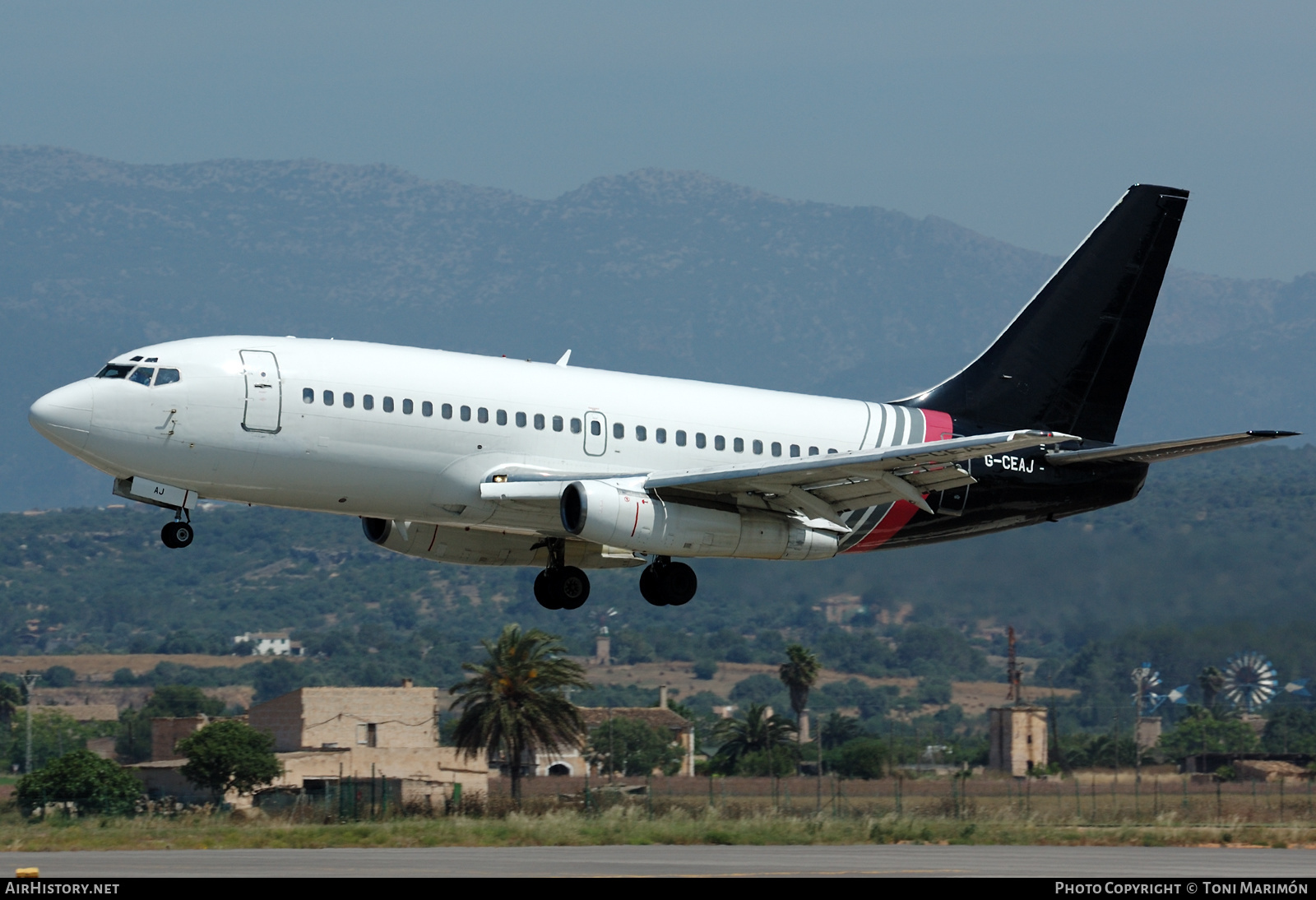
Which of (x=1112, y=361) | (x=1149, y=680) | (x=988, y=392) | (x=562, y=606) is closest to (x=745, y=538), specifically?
Answer: (x=562, y=606)

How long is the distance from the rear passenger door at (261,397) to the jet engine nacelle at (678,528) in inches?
237

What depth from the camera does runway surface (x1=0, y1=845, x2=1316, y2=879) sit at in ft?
133

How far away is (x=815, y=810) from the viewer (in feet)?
216

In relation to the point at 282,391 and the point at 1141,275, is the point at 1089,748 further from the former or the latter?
the point at 282,391

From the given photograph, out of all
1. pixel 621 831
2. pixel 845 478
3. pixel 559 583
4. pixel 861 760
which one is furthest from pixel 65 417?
pixel 861 760

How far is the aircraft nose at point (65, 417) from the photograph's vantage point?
35.9 metres

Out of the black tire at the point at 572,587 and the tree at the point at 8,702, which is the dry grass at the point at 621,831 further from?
the tree at the point at 8,702

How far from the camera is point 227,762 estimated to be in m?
81.0

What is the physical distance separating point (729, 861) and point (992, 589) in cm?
2517

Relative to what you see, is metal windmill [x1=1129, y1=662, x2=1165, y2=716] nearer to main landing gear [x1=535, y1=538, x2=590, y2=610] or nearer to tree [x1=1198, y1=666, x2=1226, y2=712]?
tree [x1=1198, y1=666, x2=1226, y2=712]

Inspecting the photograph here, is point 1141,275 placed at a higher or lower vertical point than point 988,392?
higher

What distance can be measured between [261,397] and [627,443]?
26.1 ft

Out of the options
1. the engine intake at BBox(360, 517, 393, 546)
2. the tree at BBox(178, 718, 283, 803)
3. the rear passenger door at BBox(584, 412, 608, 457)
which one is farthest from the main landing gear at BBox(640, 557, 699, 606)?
the tree at BBox(178, 718, 283, 803)

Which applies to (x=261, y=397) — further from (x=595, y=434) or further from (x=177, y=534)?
(x=595, y=434)
